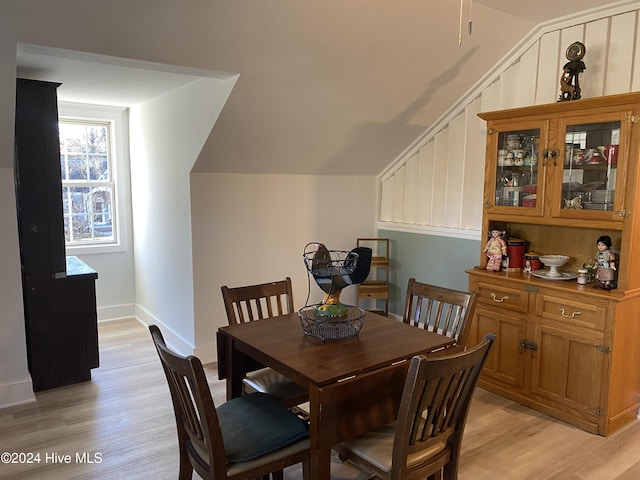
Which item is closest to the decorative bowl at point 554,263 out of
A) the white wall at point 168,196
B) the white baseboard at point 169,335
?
the white wall at point 168,196

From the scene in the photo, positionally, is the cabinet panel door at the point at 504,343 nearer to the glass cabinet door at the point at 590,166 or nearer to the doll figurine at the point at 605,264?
the doll figurine at the point at 605,264

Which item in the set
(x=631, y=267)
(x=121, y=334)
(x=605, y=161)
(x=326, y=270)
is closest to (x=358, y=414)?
(x=326, y=270)

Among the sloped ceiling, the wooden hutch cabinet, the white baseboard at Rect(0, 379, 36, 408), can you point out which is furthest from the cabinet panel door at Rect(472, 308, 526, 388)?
the white baseboard at Rect(0, 379, 36, 408)

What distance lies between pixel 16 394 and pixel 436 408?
284 cm

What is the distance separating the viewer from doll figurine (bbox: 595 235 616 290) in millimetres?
2842

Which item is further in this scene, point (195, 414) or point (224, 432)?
point (224, 432)

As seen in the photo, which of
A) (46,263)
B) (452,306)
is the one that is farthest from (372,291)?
(46,263)

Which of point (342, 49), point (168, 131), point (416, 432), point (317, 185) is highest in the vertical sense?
point (342, 49)

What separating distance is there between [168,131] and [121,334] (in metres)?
2.02

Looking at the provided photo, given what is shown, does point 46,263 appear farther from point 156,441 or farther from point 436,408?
point 436,408

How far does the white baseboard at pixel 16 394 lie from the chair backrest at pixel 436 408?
8.74ft

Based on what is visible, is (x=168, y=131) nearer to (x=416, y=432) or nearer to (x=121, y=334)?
(x=121, y=334)

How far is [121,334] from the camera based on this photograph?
4.63m

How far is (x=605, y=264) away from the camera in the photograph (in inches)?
113
